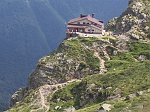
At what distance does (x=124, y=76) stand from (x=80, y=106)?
32.8ft

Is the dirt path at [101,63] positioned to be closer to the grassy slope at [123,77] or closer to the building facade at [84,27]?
the grassy slope at [123,77]

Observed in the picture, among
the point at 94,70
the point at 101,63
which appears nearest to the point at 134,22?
the point at 101,63

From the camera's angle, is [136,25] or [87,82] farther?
[136,25]

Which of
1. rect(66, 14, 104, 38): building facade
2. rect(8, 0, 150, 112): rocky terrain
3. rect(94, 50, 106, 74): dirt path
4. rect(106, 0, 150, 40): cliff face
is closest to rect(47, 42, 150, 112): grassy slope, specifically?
rect(8, 0, 150, 112): rocky terrain

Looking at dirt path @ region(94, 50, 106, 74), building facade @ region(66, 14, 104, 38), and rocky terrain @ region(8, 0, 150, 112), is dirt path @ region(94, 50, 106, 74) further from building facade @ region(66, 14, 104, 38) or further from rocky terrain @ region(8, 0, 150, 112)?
building facade @ region(66, 14, 104, 38)

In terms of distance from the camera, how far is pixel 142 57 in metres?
139

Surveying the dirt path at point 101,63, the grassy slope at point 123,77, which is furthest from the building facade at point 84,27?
the dirt path at point 101,63

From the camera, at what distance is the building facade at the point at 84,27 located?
154 meters

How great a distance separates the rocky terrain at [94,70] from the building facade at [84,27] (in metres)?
2.97

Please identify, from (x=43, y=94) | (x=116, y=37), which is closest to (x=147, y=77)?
(x=43, y=94)

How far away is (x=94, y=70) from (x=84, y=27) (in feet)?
74.0

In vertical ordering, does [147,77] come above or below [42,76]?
below

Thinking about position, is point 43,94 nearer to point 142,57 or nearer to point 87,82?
point 87,82

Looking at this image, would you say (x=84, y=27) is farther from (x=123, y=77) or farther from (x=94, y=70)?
(x=123, y=77)
